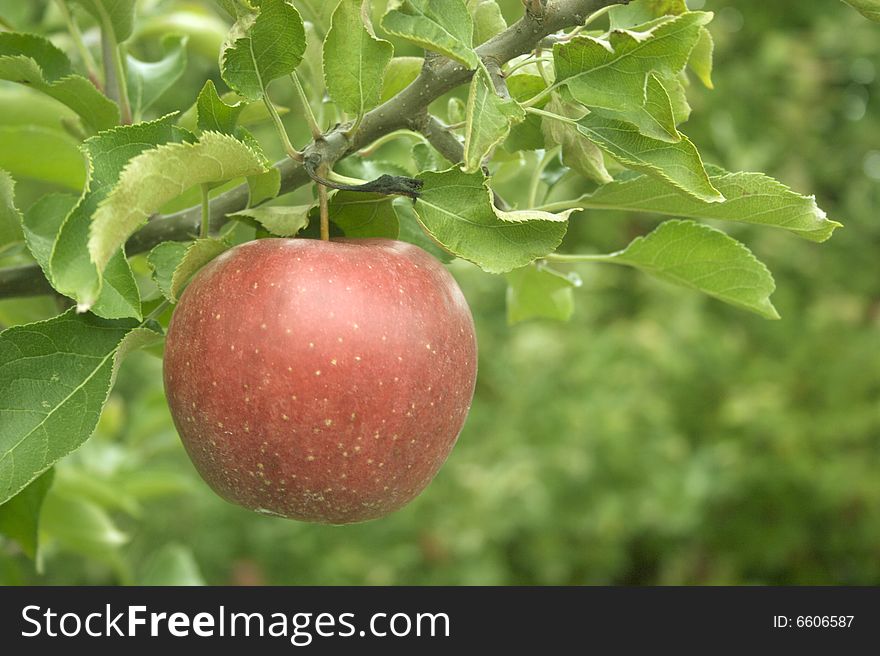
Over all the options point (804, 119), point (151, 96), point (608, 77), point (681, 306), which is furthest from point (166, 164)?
point (804, 119)

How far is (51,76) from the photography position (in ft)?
2.25

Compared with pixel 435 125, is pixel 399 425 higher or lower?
lower

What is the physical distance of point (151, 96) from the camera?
84 centimetres

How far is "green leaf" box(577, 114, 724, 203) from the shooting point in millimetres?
530

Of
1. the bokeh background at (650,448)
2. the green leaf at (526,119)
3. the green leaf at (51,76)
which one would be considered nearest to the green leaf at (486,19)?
the green leaf at (526,119)

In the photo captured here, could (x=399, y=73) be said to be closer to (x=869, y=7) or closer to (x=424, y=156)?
(x=424, y=156)

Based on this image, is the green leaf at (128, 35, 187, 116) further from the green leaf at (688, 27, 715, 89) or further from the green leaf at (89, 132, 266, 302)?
the green leaf at (688, 27, 715, 89)

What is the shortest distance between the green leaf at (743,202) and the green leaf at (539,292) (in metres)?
0.15

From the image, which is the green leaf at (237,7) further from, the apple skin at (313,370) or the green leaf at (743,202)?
the green leaf at (743,202)

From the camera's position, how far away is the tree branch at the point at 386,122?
53cm

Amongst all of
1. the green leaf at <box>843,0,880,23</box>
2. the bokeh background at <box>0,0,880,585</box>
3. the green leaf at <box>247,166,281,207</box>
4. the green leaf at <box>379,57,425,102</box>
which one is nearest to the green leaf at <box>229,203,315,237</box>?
the green leaf at <box>247,166,281,207</box>

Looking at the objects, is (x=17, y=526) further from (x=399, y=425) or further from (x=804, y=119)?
(x=804, y=119)

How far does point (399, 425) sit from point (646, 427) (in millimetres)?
2005

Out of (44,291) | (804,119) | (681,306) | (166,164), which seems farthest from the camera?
(804,119)
